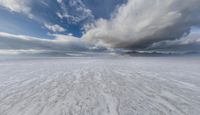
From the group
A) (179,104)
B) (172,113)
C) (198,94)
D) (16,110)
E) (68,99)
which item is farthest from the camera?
(198,94)

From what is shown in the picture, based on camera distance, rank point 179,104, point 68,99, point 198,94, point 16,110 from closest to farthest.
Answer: point 16,110 → point 179,104 → point 68,99 → point 198,94

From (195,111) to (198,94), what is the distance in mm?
2115

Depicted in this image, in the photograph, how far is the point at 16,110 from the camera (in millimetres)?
3371

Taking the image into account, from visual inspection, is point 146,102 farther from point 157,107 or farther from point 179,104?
point 179,104

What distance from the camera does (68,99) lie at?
13.8 feet

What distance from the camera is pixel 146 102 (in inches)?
154

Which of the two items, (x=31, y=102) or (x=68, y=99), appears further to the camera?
(x=68, y=99)

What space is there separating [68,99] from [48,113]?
1078 millimetres

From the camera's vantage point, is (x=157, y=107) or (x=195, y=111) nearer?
(x=195, y=111)

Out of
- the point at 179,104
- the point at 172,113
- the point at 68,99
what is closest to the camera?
the point at 172,113

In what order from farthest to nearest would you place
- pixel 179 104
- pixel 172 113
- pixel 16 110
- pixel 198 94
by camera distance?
pixel 198 94 < pixel 179 104 < pixel 16 110 < pixel 172 113

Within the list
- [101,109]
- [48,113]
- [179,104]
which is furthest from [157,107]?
[48,113]

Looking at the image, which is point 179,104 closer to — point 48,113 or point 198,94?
point 198,94

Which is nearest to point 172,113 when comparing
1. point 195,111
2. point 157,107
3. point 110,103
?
point 157,107
